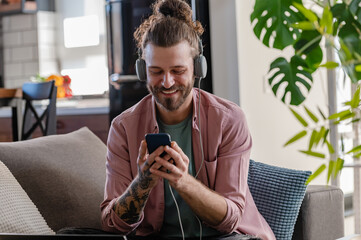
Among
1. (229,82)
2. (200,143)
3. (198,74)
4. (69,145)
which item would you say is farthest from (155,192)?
(229,82)

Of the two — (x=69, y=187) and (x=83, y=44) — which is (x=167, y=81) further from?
(x=83, y=44)

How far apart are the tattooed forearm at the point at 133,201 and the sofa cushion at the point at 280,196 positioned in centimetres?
58

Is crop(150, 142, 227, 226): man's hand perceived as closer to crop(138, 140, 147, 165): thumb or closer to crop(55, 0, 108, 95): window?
crop(138, 140, 147, 165): thumb

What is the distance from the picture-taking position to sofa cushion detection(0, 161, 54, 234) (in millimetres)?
1555

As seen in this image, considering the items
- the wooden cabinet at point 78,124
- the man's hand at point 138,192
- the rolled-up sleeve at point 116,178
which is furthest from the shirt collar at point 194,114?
the wooden cabinet at point 78,124

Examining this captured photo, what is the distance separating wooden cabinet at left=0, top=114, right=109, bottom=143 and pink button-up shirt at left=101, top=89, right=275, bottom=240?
263 cm

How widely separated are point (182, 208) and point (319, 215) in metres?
0.65

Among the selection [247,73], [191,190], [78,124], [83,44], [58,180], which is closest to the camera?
[191,190]

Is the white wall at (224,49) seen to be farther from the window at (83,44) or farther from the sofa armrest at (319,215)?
the window at (83,44)

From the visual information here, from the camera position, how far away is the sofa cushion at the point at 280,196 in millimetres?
2020

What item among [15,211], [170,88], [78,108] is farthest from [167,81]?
[78,108]

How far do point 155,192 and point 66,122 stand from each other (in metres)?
3.06

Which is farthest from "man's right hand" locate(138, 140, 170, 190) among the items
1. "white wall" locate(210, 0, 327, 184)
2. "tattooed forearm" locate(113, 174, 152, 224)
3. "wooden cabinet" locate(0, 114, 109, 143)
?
"wooden cabinet" locate(0, 114, 109, 143)

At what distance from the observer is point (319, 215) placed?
2141mm
